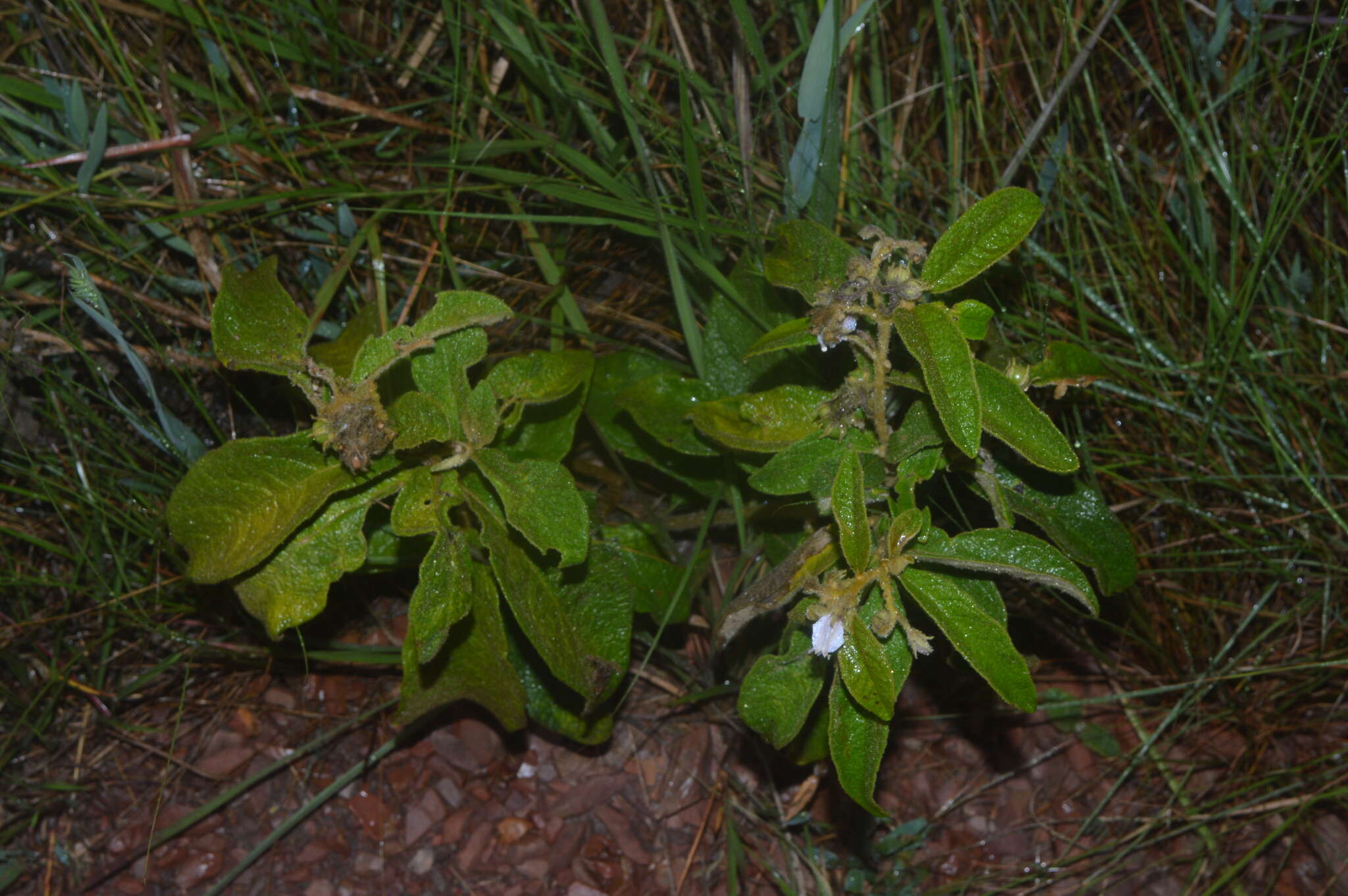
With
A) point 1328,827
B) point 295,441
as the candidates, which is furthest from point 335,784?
point 1328,827

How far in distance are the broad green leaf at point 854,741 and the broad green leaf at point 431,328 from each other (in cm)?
59

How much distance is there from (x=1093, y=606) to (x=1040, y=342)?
56 cm

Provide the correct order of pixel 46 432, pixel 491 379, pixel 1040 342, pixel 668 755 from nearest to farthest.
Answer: pixel 491 379, pixel 1040 342, pixel 46 432, pixel 668 755

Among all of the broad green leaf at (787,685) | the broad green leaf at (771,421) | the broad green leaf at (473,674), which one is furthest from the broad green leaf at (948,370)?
the broad green leaf at (473,674)

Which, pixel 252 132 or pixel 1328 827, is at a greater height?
pixel 252 132

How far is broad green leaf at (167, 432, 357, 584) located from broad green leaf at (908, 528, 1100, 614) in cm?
70

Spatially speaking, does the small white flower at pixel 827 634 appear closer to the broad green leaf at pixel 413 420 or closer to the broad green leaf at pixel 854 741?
the broad green leaf at pixel 854 741

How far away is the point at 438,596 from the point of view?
1.24 metres

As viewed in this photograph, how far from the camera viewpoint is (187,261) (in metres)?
1.76

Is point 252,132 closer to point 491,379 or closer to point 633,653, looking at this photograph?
point 491,379

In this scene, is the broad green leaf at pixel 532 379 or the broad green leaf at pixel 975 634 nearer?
the broad green leaf at pixel 975 634

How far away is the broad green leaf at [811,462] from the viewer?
Answer: 4.08 feet

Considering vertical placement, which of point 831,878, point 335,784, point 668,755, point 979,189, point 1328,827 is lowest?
point 1328,827

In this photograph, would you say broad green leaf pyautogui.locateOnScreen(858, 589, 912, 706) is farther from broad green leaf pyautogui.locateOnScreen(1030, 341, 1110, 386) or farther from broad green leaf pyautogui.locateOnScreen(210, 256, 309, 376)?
broad green leaf pyautogui.locateOnScreen(210, 256, 309, 376)
